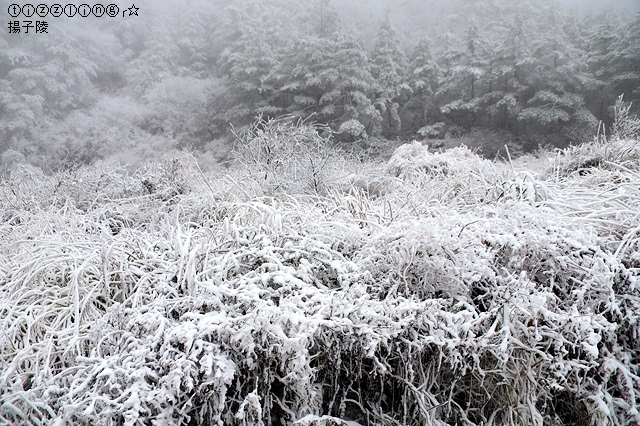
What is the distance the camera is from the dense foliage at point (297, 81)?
11.5m

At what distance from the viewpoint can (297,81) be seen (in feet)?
41.9

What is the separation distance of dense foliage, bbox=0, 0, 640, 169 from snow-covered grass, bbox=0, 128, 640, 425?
9.95 meters

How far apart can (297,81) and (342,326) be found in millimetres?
12626

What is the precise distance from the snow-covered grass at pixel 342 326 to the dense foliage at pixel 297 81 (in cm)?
995

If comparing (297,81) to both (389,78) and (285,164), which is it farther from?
(285,164)

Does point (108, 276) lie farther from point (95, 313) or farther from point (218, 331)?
point (218, 331)

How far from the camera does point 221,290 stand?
117 cm

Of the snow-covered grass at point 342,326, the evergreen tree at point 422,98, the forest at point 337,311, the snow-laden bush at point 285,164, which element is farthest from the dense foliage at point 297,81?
the snow-covered grass at point 342,326

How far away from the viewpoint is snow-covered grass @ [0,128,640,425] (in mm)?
1032

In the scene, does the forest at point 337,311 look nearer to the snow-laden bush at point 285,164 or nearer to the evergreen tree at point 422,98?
the snow-laden bush at point 285,164

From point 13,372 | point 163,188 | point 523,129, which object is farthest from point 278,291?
point 523,129

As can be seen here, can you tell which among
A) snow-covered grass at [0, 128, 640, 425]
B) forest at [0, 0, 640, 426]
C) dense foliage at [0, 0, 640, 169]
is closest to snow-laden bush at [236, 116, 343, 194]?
forest at [0, 0, 640, 426]

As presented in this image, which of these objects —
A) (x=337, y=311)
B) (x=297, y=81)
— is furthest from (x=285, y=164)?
(x=297, y=81)

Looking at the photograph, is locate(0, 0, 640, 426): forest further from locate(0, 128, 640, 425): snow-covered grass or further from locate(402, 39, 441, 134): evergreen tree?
locate(402, 39, 441, 134): evergreen tree
